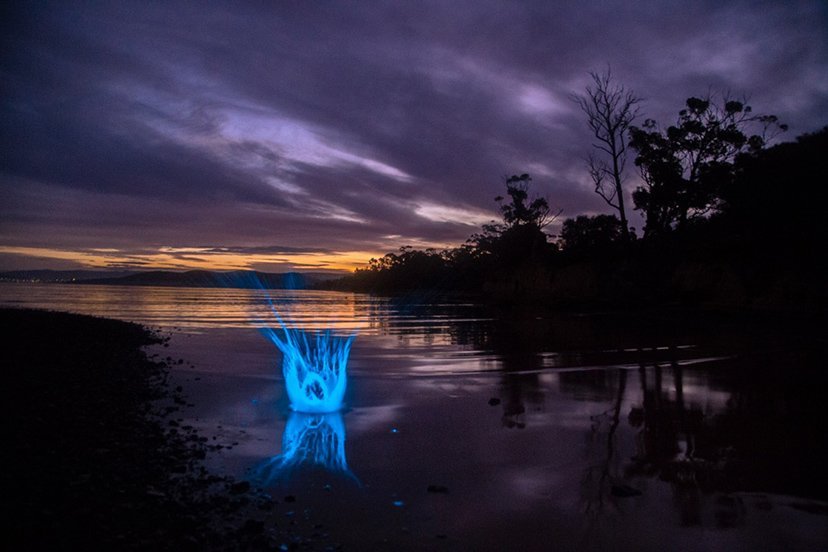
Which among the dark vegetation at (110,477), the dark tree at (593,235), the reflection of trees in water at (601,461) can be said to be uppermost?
the dark tree at (593,235)

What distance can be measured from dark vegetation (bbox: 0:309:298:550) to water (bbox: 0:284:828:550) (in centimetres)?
45

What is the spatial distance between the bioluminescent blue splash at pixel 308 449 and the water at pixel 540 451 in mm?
36

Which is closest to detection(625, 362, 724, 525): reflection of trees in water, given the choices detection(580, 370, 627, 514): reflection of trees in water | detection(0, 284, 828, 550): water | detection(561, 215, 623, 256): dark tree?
detection(0, 284, 828, 550): water

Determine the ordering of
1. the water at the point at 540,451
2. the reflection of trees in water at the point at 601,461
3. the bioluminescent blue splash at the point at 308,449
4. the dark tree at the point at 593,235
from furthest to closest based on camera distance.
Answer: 1. the dark tree at the point at 593,235
2. the bioluminescent blue splash at the point at 308,449
3. the reflection of trees in water at the point at 601,461
4. the water at the point at 540,451

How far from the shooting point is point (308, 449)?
729cm

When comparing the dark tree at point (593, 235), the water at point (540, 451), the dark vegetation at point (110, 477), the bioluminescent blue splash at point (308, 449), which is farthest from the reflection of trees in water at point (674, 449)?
the dark tree at point (593, 235)

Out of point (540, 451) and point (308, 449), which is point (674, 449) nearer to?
point (540, 451)

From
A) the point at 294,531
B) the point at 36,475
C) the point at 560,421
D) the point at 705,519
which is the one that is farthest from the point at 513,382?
the point at 36,475

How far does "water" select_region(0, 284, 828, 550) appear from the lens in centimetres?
502

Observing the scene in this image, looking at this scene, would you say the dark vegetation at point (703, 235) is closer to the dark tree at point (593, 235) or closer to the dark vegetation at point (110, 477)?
the dark tree at point (593, 235)

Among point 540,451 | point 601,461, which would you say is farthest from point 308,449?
point 601,461

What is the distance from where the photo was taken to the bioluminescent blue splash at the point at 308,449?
6372 mm

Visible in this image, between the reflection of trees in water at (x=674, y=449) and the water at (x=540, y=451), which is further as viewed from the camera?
the reflection of trees in water at (x=674, y=449)

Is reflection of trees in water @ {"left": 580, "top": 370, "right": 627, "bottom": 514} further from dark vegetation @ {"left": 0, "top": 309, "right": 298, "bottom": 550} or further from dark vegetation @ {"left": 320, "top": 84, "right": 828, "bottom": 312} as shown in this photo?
dark vegetation @ {"left": 320, "top": 84, "right": 828, "bottom": 312}
